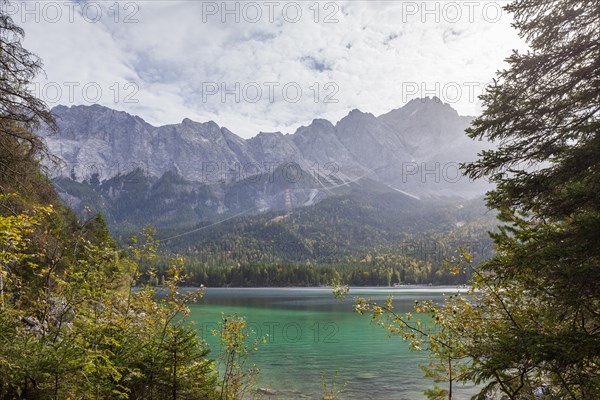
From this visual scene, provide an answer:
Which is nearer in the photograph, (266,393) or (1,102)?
(1,102)

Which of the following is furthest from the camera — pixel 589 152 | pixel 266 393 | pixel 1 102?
pixel 266 393

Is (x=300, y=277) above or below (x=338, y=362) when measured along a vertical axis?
above

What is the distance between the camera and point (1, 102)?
11312 mm

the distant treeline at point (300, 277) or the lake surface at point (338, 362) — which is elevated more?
the distant treeline at point (300, 277)

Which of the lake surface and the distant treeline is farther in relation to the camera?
the distant treeline

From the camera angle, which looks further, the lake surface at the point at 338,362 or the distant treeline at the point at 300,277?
the distant treeline at the point at 300,277

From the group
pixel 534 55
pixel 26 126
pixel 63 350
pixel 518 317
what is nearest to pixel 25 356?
pixel 63 350

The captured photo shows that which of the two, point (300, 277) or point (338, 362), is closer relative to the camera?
point (338, 362)

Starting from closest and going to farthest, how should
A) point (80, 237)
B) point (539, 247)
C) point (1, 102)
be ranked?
point (539, 247), point (80, 237), point (1, 102)

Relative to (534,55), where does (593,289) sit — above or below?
below

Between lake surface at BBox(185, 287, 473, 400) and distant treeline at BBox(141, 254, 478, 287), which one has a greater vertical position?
distant treeline at BBox(141, 254, 478, 287)

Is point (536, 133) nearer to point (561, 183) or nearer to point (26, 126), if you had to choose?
point (561, 183)

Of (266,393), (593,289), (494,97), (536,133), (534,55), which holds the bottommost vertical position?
(266,393)

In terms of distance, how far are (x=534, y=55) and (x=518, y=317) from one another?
529 centimetres
